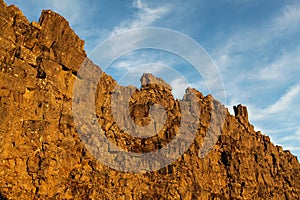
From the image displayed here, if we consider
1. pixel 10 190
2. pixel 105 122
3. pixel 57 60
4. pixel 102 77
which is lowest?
pixel 10 190

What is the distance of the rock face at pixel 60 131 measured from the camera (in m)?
34.3

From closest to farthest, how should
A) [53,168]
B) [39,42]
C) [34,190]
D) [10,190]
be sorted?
[10,190]
[34,190]
[53,168]
[39,42]

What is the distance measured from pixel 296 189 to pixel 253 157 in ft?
73.6

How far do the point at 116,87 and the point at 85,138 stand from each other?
12.4 meters

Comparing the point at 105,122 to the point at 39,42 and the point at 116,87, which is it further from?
the point at 39,42

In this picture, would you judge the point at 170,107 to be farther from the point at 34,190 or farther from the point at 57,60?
the point at 34,190

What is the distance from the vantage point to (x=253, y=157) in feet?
278

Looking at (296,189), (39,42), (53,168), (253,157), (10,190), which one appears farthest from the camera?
(296,189)

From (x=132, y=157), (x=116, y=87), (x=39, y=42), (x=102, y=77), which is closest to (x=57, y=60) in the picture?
(x=39, y=42)

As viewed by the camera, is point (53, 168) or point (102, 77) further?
point (102, 77)

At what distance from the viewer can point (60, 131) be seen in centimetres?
4072

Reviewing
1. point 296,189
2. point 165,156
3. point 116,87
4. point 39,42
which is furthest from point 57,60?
point 296,189

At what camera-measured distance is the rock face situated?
34.3 metres

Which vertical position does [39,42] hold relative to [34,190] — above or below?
above
